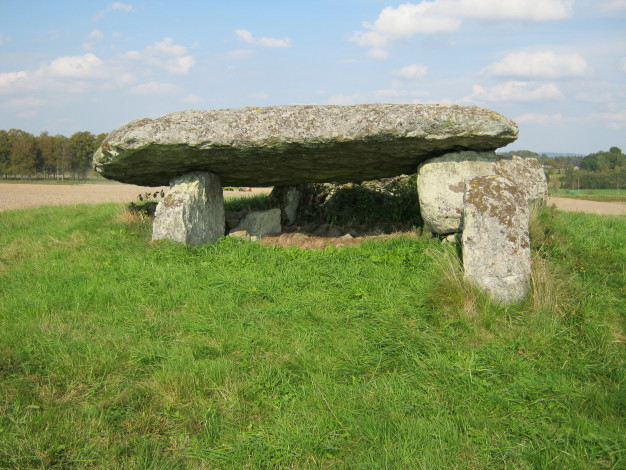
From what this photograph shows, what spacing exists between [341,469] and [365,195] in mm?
8248

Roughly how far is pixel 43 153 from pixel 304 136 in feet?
190

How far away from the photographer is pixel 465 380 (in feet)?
13.2

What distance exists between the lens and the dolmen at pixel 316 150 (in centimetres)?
716

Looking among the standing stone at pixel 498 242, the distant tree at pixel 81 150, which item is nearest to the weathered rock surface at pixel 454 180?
the standing stone at pixel 498 242

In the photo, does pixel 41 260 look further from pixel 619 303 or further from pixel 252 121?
pixel 619 303

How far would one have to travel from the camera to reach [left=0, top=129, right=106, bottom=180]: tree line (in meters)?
53.2

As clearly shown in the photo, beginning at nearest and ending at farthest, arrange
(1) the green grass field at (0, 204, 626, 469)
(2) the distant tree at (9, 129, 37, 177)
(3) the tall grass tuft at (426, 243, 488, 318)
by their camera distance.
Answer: (1) the green grass field at (0, 204, 626, 469) < (3) the tall grass tuft at (426, 243, 488, 318) < (2) the distant tree at (9, 129, 37, 177)

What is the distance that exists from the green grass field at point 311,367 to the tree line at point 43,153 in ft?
173

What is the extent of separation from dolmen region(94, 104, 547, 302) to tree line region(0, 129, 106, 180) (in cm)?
4968

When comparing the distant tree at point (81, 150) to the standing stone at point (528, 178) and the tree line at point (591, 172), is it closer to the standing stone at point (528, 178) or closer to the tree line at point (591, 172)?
the tree line at point (591, 172)

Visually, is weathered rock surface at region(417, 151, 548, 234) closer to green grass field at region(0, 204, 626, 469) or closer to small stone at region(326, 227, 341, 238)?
green grass field at region(0, 204, 626, 469)

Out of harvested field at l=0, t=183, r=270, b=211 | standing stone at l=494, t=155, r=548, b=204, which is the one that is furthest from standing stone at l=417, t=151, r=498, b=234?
harvested field at l=0, t=183, r=270, b=211

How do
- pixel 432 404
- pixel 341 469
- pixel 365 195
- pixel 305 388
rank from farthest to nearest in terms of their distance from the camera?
pixel 365 195 < pixel 305 388 < pixel 432 404 < pixel 341 469

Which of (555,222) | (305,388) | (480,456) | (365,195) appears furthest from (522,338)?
(365,195)
